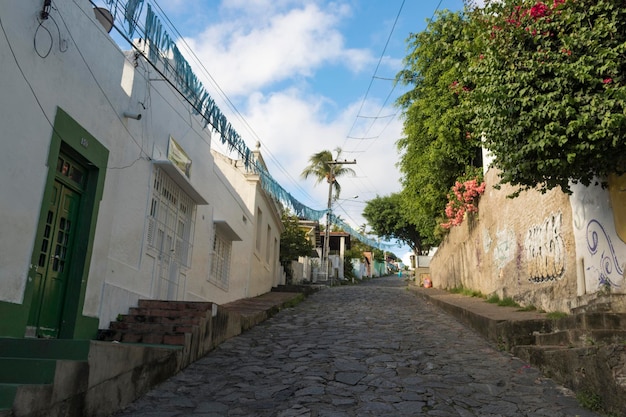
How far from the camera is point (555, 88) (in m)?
6.15

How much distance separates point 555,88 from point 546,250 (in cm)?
403

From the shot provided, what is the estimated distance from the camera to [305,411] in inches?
188

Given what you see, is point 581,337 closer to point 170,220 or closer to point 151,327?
point 151,327

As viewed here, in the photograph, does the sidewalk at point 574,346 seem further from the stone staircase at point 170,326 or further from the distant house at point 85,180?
the distant house at point 85,180

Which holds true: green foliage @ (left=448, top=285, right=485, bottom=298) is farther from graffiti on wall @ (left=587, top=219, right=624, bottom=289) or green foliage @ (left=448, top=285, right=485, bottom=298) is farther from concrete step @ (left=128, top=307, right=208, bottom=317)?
concrete step @ (left=128, top=307, right=208, bottom=317)

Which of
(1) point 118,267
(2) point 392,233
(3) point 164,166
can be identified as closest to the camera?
(1) point 118,267

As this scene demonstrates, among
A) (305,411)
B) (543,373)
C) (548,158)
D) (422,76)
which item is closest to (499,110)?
(548,158)

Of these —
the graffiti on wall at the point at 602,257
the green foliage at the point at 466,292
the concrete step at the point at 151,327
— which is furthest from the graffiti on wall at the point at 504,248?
the concrete step at the point at 151,327

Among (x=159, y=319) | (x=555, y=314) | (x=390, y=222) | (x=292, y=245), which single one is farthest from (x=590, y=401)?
(x=390, y=222)

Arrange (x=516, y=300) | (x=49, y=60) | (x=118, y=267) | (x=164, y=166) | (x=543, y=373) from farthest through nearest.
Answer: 1. (x=516, y=300)
2. (x=164, y=166)
3. (x=118, y=267)
4. (x=543, y=373)
5. (x=49, y=60)

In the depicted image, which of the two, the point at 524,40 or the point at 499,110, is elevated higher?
the point at 524,40

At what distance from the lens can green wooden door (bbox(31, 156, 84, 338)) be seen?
5.77 metres

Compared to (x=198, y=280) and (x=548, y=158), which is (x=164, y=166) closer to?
(x=198, y=280)

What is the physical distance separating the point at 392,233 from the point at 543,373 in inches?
1336
